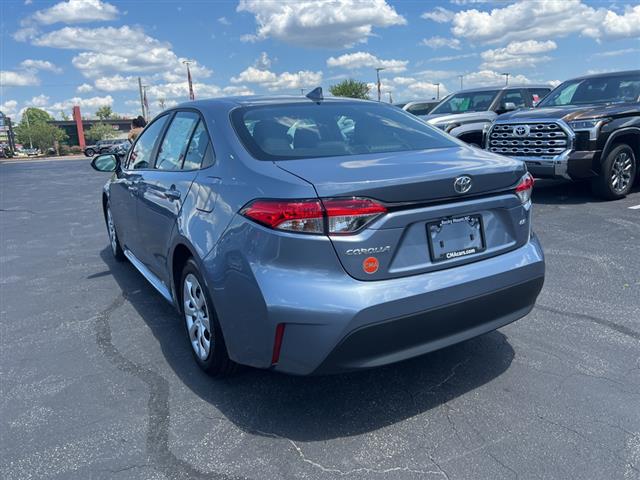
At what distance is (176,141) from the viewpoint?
383 cm

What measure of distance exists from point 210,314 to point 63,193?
479 inches

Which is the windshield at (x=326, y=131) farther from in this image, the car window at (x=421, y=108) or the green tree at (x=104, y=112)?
the green tree at (x=104, y=112)

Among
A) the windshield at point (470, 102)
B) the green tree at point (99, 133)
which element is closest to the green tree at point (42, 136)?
the green tree at point (99, 133)

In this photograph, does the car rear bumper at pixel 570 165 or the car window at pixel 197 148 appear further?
Answer: the car rear bumper at pixel 570 165

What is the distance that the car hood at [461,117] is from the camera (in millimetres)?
10555

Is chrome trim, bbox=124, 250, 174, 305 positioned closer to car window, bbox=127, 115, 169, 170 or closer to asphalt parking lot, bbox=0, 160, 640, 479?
asphalt parking lot, bbox=0, 160, 640, 479

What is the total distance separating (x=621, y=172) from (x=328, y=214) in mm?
7266

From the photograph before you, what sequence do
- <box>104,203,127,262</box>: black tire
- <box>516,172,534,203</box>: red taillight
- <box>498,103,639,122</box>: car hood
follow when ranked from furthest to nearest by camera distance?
1. <box>498,103,639,122</box>: car hood
2. <box>104,203,127,262</box>: black tire
3. <box>516,172,534,203</box>: red taillight

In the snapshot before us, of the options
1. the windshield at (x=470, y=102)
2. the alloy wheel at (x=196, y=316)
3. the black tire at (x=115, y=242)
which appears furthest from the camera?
the windshield at (x=470, y=102)

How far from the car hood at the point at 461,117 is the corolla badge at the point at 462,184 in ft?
26.2

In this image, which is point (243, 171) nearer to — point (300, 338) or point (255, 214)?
point (255, 214)

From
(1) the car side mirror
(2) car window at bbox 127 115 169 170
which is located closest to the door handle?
(2) car window at bbox 127 115 169 170

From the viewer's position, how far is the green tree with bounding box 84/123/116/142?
94000mm

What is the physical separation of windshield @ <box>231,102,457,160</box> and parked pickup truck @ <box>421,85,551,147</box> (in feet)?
23.5
